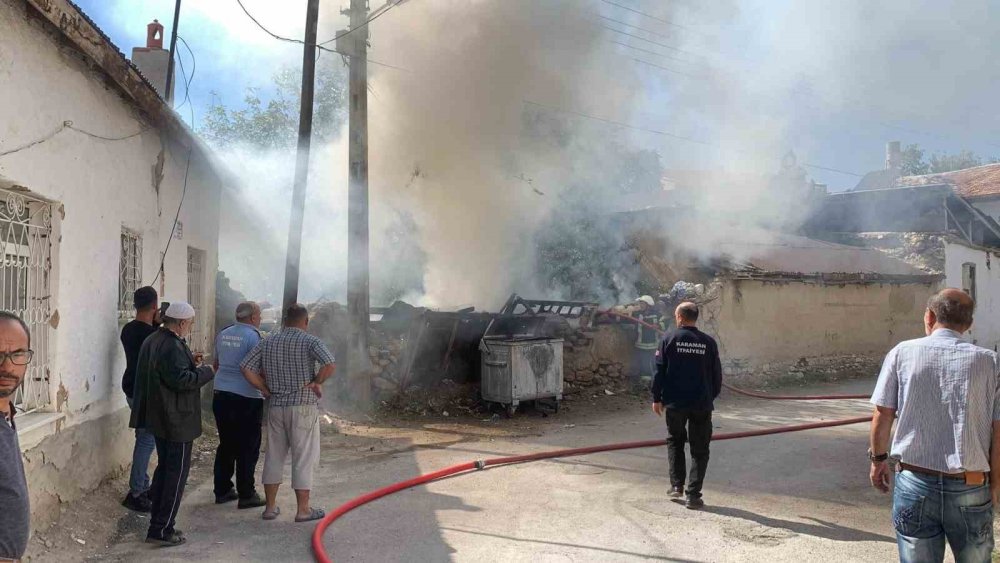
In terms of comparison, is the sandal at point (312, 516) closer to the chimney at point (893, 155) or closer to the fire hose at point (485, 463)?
the fire hose at point (485, 463)

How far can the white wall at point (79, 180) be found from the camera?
4.00 m

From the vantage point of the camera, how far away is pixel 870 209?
73.2 ft

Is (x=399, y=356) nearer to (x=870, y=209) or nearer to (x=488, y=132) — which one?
(x=488, y=132)

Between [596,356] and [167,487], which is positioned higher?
[596,356]

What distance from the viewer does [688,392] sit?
17.6 ft

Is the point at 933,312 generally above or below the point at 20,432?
above

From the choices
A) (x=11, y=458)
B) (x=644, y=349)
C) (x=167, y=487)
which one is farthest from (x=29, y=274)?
(x=644, y=349)

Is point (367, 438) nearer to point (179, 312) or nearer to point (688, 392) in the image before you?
point (179, 312)

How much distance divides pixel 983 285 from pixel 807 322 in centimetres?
988

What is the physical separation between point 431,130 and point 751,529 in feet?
31.6

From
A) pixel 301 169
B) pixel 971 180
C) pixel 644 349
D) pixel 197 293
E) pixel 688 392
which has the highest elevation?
pixel 971 180

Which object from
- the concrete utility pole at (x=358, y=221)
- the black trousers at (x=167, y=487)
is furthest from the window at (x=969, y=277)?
the black trousers at (x=167, y=487)

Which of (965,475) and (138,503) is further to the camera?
(138,503)

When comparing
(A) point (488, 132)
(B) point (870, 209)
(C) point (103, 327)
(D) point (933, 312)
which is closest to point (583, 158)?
(A) point (488, 132)
